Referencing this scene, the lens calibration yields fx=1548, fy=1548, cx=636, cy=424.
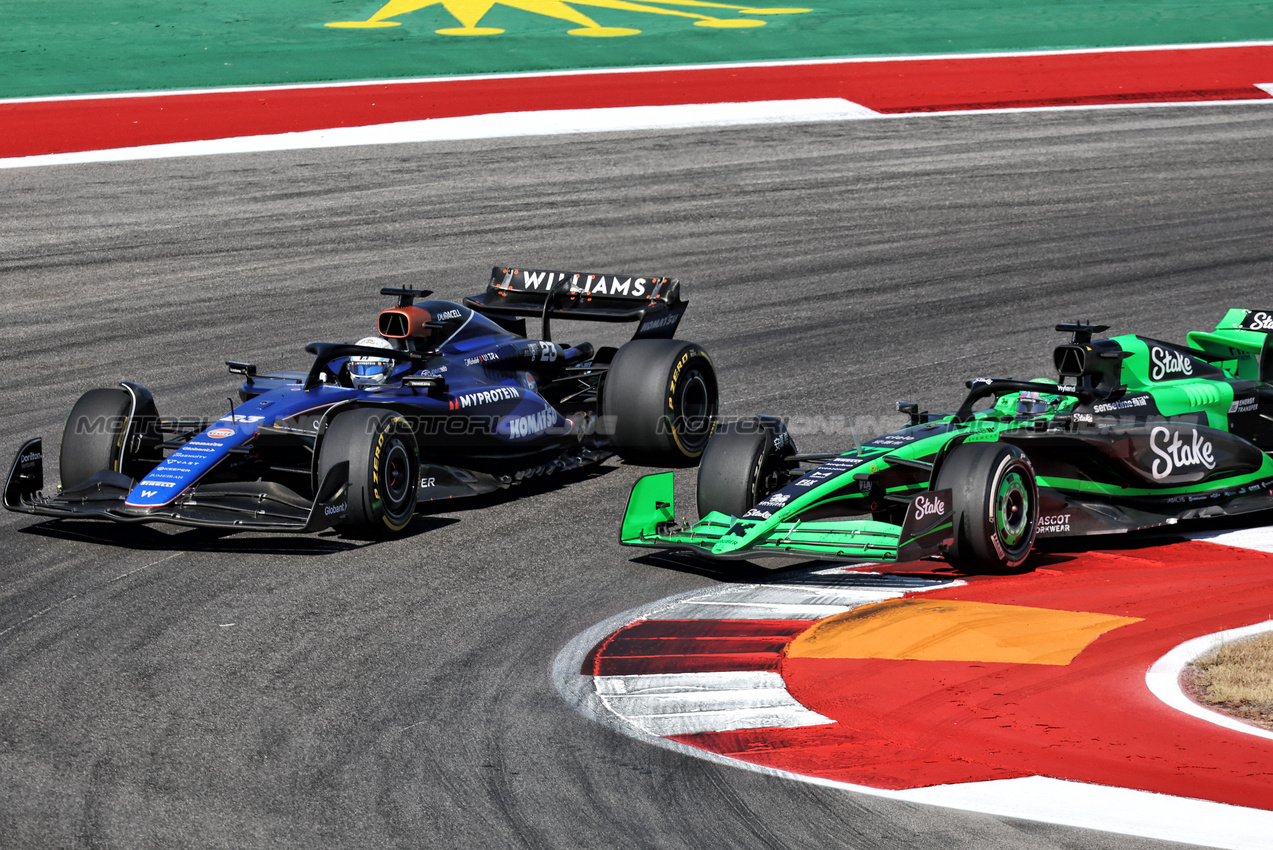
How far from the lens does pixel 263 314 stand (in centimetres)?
1762

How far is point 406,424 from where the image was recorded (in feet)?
32.4

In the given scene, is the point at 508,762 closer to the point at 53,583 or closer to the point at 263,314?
the point at 53,583

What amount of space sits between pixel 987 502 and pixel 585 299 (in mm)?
5159

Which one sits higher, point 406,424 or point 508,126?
point 508,126

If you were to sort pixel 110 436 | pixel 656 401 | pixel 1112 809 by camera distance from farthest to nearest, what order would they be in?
pixel 656 401, pixel 110 436, pixel 1112 809

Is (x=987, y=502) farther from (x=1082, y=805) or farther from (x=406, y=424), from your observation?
(x=406, y=424)

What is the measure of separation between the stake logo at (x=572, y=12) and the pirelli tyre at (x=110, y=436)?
67.8ft

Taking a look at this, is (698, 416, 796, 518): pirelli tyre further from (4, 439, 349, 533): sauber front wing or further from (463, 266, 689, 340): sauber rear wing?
(463, 266, 689, 340): sauber rear wing

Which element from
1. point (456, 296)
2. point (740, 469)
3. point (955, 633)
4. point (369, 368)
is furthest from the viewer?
point (456, 296)

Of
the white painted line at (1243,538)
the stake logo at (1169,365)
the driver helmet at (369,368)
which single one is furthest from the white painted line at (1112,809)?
the driver helmet at (369,368)

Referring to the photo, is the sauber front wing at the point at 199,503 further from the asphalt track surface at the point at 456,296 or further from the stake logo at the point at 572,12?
the stake logo at the point at 572,12

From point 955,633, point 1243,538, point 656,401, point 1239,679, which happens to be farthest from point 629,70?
point 1239,679

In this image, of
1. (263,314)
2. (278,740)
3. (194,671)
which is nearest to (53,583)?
(194,671)

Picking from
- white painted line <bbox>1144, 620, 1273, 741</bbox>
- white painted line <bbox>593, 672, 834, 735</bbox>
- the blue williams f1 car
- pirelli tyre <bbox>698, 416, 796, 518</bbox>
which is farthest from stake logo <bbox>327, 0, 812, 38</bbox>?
white painted line <bbox>593, 672, 834, 735</bbox>
